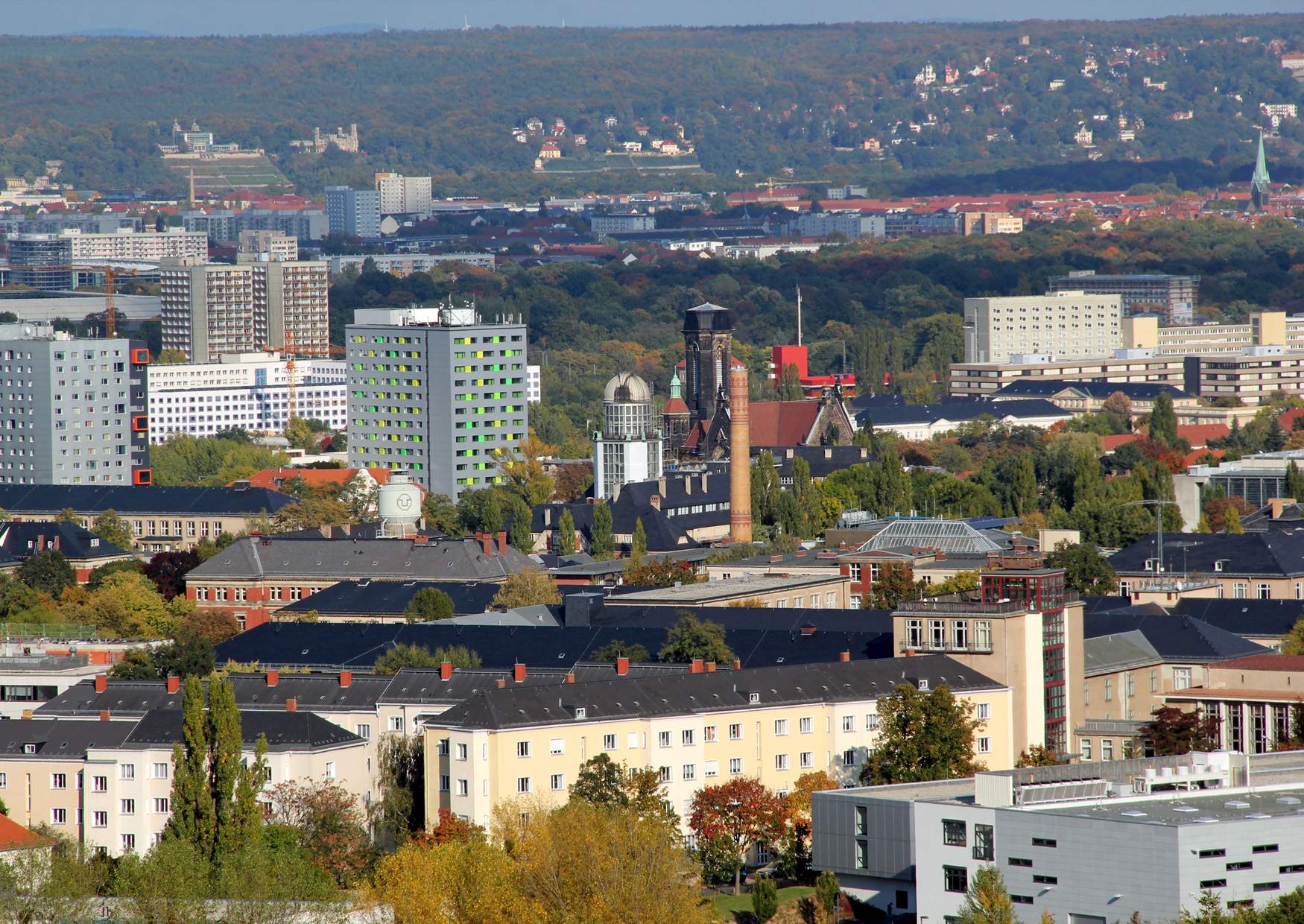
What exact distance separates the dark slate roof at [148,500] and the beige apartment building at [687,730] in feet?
A: 156

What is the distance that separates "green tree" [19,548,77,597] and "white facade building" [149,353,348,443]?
6467 centimetres

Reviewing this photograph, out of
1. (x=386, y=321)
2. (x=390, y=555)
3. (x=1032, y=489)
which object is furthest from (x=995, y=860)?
(x=386, y=321)

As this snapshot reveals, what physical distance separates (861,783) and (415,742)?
744cm

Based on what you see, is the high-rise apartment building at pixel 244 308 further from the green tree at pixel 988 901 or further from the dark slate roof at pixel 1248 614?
the green tree at pixel 988 901

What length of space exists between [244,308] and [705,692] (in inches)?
5613

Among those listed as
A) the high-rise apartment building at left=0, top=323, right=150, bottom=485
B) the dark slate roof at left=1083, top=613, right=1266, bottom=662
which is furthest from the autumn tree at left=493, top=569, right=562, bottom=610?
the high-rise apartment building at left=0, top=323, right=150, bottom=485

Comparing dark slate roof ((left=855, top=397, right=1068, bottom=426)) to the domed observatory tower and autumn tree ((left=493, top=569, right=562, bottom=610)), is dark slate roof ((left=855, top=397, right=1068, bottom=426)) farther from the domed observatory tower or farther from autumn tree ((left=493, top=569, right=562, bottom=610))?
autumn tree ((left=493, top=569, right=562, bottom=610))

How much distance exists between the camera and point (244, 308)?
19112 cm


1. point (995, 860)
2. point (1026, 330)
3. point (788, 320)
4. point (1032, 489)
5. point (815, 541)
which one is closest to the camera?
point (995, 860)

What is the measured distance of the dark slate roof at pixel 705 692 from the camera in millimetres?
49000

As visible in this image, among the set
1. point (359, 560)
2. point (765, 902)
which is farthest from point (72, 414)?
point (765, 902)

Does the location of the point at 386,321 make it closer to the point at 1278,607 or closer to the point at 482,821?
the point at 1278,607

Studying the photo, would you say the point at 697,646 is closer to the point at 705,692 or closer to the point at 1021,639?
the point at 705,692

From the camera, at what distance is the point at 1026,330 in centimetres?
17800
